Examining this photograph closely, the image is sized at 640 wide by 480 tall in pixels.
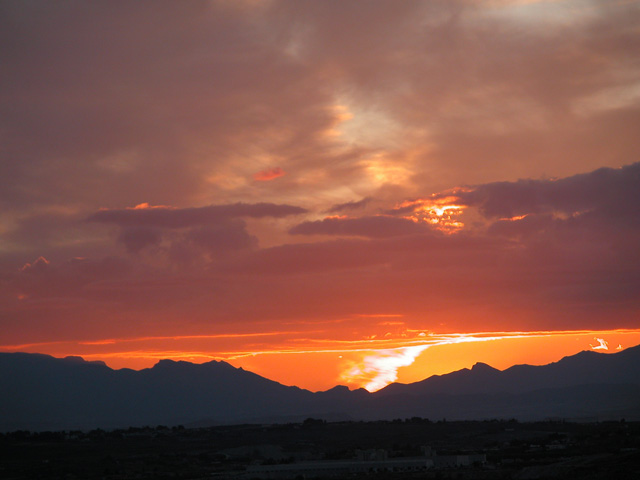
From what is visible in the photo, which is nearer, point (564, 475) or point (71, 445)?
point (564, 475)

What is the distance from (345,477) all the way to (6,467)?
68.4m

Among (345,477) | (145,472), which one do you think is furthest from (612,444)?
(145,472)

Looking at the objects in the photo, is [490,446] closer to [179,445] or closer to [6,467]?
[179,445]

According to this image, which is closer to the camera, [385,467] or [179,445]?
[385,467]

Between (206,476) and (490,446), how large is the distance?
2819 inches

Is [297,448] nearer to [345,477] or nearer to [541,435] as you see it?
[541,435]

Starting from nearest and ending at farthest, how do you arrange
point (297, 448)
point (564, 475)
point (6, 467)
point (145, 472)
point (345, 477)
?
point (564, 475), point (345, 477), point (145, 472), point (6, 467), point (297, 448)

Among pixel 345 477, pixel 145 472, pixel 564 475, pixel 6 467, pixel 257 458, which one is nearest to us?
pixel 564 475

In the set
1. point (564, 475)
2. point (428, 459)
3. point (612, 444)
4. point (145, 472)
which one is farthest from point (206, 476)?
point (612, 444)

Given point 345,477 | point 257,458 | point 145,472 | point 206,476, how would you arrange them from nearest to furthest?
1. point 345,477
2. point 206,476
3. point 145,472
4. point 257,458

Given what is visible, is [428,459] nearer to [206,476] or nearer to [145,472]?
[206,476]

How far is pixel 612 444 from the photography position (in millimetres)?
141375

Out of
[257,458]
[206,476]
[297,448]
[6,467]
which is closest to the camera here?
[206,476]

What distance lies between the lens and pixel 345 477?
120750 mm
